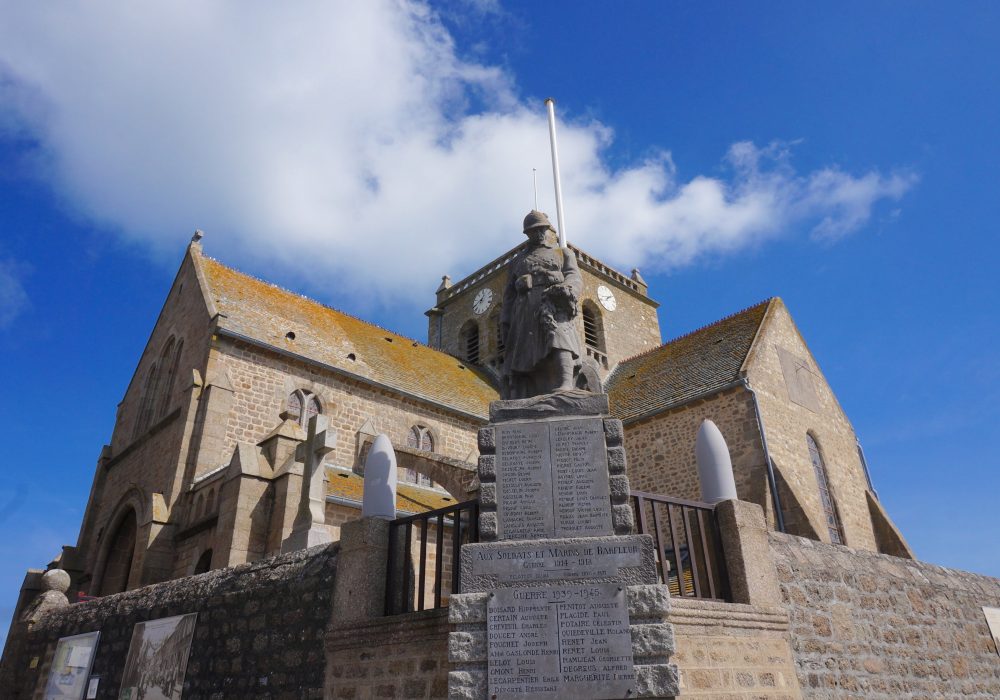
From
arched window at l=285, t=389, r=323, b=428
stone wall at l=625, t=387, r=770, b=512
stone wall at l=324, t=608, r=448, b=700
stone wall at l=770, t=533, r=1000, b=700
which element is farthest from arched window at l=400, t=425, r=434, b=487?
stone wall at l=770, t=533, r=1000, b=700

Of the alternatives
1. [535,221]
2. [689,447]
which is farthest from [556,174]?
[689,447]

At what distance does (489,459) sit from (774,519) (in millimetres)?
11161

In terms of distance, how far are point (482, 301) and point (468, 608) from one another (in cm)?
2593

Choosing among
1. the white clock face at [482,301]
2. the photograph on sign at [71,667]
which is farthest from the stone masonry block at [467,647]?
the white clock face at [482,301]

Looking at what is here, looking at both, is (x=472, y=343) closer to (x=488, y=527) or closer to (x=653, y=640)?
(x=488, y=527)

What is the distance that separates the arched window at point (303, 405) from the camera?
58.2ft

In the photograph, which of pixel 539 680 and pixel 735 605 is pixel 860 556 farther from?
pixel 539 680

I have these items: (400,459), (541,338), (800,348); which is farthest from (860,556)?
(800,348)

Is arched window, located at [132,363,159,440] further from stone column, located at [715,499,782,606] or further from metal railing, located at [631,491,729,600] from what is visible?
stone column, located at [715,499,782,606]

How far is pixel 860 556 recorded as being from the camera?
8.58 m

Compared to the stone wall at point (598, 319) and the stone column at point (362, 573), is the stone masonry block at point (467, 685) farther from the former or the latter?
the stone wall at point (598, 319)

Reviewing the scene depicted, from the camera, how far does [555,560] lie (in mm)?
5301

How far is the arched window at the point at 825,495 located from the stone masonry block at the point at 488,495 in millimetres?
13603

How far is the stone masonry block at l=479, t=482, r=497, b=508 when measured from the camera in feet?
18.7
